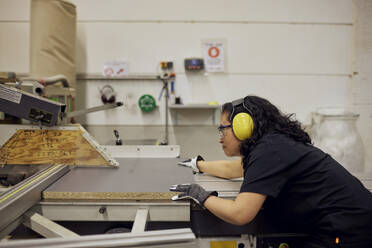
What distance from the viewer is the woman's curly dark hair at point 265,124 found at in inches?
38.8

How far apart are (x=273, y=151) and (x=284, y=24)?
193 cm

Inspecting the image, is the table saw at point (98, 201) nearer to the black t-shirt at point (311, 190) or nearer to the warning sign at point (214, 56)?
the black t-shirt at point (311, 190)

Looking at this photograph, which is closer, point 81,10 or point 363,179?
point 363,179

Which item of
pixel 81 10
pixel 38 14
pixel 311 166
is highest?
pixel 81 10

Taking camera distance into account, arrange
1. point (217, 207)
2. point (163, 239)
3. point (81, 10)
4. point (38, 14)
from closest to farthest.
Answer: point (163, 239) → point (217, 207) → point (38, 14) → point (81, 10)

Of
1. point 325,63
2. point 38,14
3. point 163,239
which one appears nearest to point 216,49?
point 325,63

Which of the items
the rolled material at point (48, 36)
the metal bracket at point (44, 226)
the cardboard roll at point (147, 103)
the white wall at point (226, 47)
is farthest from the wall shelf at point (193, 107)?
the metal bracket at point (44, 226)

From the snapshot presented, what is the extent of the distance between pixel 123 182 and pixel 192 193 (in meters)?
0.32

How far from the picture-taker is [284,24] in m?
2.33

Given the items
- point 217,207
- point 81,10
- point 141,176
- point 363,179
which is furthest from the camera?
point 81,10

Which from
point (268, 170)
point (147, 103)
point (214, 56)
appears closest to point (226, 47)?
point (214, 56)

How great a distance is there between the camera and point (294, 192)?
0.91 meters

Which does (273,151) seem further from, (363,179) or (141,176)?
(363,179)

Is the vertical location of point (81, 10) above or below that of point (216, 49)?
above
